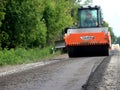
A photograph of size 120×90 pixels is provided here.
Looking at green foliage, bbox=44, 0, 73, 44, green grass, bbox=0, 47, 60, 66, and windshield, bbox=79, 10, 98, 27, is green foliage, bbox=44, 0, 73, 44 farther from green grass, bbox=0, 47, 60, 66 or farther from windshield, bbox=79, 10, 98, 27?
windshield, bbox=79, 10, 98, 27

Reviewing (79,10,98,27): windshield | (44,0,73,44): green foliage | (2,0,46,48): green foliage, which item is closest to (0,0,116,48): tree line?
(2,0,46,48): green foliage

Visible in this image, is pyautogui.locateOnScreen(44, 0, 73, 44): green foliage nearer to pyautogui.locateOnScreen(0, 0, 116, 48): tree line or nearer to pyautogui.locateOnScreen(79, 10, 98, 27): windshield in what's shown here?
pyautogui.locateOnScreen(0, 0, 116, 48): tree line

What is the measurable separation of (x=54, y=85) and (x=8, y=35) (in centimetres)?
1896

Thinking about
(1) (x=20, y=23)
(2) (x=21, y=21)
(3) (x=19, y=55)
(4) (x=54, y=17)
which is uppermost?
(2) (x=21, y=21)

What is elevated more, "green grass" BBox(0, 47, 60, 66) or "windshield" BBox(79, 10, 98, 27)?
"windshield" BBox(79, 10, 98, 27)

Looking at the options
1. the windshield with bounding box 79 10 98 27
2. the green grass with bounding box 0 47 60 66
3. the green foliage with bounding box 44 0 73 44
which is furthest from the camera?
the green foliage with bounding box 44 0 73 44

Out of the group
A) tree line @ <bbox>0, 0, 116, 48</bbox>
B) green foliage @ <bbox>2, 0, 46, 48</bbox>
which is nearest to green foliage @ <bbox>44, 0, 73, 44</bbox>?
tree line @ <bbox>0, 0, 116, 48</bbox>

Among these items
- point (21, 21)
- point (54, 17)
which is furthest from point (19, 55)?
point (54, 17)

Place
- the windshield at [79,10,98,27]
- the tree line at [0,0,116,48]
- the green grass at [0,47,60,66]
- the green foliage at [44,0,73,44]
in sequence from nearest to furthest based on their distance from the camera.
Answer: the green grass at [0,47,60,66] → the tree line at [0,0,116,48] → the windshield at [79,10,98,27] → the green foliage at [44,0,73,44]

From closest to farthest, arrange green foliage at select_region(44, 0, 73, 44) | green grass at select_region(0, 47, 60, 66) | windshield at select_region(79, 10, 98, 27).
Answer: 1. green grass at select_region(0, 47, 60, 66)
2. windshield at select_region(79, 10, 98, 27)
3. green foliage at select_region(44, 0, 73, 44)

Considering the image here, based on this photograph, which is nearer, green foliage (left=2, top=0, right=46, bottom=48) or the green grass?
the green grass

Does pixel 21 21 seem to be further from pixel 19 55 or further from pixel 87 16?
pixel 87 16

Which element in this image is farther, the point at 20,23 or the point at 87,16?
the point at 87,16

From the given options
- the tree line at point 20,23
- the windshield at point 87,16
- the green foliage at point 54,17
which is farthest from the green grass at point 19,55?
the windshield at point 87,16
